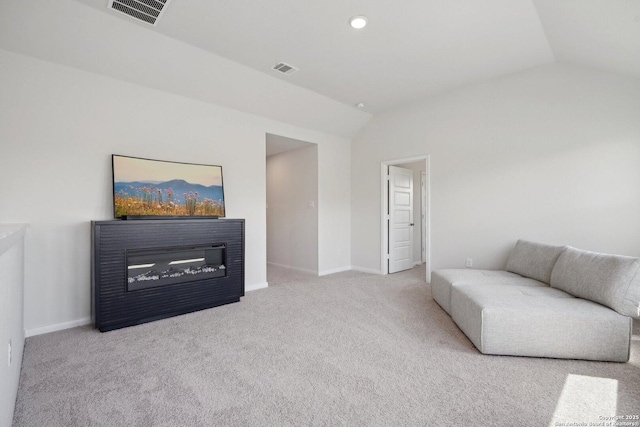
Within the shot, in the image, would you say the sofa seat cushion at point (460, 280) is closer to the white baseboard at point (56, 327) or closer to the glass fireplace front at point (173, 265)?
the glass fireplace front at point (173, 265)

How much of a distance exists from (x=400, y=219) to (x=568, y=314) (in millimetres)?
3533

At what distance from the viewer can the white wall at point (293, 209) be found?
17.9 ft

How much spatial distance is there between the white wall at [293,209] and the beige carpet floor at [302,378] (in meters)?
2.47

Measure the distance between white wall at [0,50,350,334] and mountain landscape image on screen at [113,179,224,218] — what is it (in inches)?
6.5

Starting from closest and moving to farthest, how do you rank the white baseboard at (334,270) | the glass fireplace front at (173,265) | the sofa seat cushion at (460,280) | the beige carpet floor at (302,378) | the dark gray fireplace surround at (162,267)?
the beige carpet floor at (302,378) < the dark gray fireplace surround at (162,267) < the glass fireplace front at (173,265) < the sofa seat cushion at (460,280) < the white baseboard at (334,270)

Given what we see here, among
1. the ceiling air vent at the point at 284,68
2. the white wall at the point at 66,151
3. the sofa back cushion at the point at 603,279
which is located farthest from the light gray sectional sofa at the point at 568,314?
the white wall at the point at 66,151

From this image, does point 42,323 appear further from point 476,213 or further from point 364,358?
point 476,213

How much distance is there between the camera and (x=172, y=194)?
3525 mm

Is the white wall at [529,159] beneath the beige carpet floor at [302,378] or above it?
above

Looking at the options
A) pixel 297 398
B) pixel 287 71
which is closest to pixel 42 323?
pixel 297 398

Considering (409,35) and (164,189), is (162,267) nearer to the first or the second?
(164,189)

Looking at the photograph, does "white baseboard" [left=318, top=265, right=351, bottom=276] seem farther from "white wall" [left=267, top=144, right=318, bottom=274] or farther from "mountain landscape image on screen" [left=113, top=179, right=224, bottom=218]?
"mountain landscape image on screen" [left=113, top=179, right=224, bottom=218]

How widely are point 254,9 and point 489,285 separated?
335 centimetres

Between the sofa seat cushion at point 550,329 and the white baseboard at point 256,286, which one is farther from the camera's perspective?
the white baseboard at point 256,286
